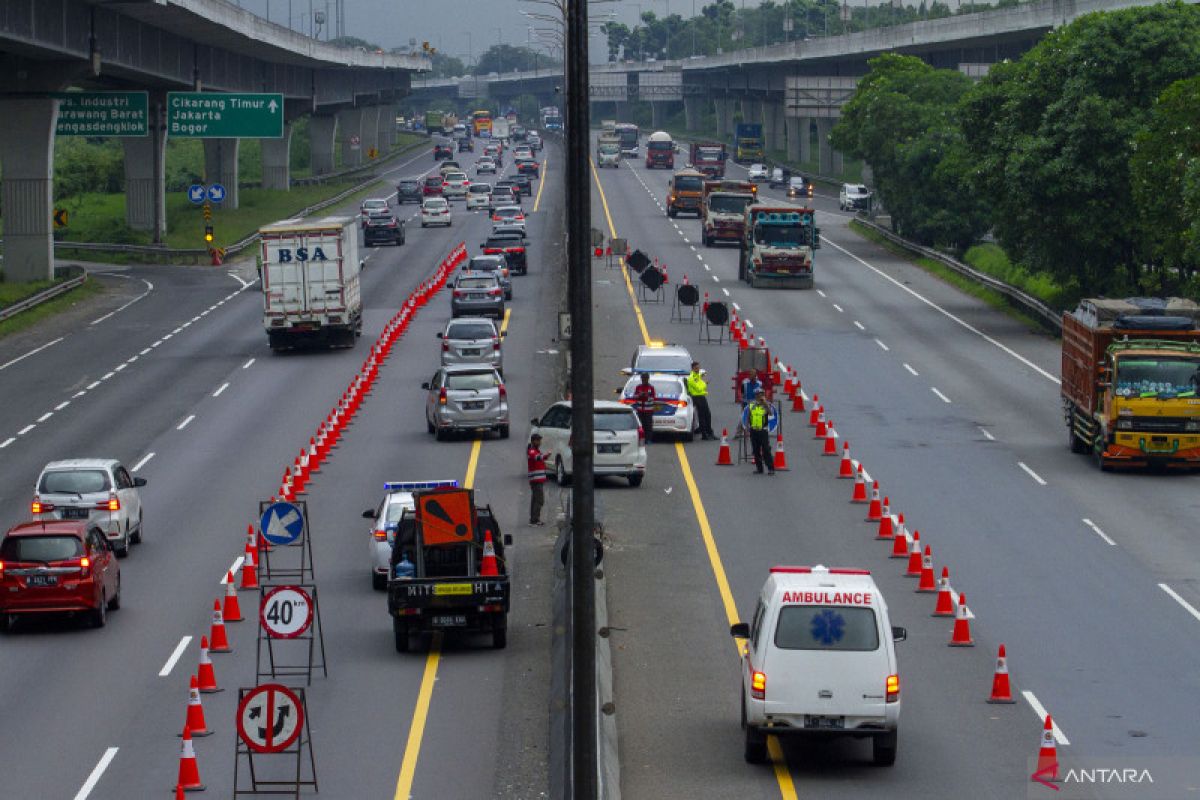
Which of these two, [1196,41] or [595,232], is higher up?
[1196,41]

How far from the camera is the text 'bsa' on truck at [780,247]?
72.3 m

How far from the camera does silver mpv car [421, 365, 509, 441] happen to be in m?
Answer: 43.1

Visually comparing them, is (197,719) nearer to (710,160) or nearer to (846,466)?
(846,466)

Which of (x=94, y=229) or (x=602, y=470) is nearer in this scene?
(x=602, y=470)

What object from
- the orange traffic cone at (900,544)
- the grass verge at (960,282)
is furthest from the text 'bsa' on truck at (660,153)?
the orange traffic cone at (900,544)

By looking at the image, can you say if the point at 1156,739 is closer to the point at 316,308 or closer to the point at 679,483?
the point at 679,483

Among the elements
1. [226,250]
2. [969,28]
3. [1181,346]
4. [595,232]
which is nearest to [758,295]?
[595,232]

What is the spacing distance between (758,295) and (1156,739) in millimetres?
51735

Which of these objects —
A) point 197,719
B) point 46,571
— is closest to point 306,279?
point 46,571

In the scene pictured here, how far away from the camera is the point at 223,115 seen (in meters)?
69.3

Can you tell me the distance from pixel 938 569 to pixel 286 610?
1258cm

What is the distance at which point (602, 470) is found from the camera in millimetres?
37344

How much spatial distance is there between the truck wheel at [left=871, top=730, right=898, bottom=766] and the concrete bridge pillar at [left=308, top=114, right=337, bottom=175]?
13564 cm

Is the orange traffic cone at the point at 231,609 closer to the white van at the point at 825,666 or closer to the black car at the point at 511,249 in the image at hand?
the white van at the point at 825,666
